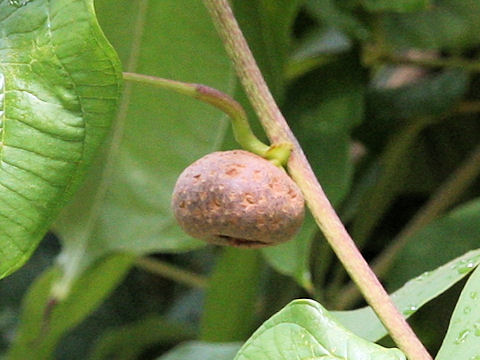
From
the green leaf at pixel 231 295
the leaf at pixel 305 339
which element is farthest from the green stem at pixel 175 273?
the leaf at pixel 305 339

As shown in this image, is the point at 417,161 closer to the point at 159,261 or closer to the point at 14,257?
the point at 159,261

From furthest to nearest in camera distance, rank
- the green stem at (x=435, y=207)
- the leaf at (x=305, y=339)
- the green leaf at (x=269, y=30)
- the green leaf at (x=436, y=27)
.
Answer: the green stem at (x=435, y=207), the green leaf at (x=436, y=27), the green leaf at (x=269, y=30), the leaf at (x=305, y=339)

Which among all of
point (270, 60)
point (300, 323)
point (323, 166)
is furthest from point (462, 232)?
point (300, 323)

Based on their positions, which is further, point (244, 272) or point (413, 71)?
point (413, 71)

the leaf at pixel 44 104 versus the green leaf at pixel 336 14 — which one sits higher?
the leaf at pixel 44 104

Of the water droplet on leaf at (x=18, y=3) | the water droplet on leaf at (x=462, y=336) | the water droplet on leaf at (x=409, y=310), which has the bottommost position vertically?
the water droplet on leaf at (x=409, y=310)

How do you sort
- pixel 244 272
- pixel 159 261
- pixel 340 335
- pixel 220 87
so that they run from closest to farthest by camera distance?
pixel 340 335
pixel 220 87
pixel 244 272
pixel 159 261

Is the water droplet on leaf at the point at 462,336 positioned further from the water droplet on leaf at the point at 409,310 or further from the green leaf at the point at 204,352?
the green leaf at the point at 204,352
